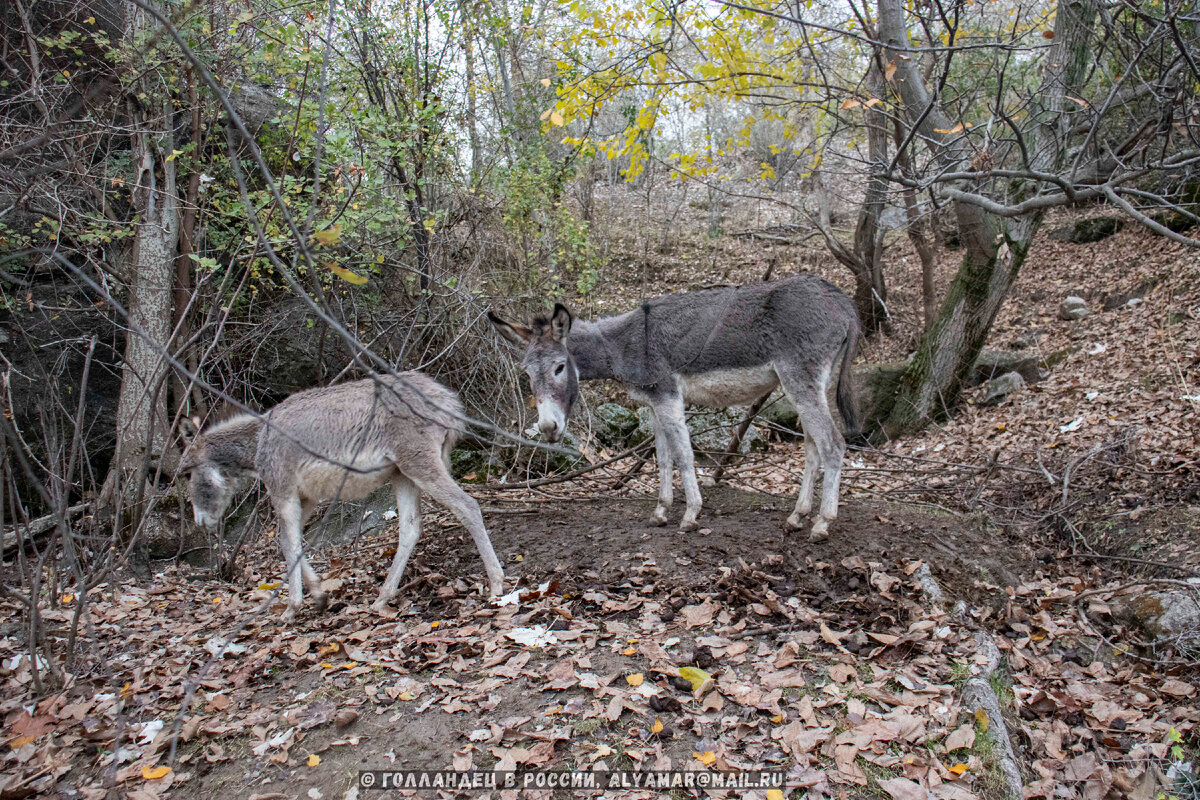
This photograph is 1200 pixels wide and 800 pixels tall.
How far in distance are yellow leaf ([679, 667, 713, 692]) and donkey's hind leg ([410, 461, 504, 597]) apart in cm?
182

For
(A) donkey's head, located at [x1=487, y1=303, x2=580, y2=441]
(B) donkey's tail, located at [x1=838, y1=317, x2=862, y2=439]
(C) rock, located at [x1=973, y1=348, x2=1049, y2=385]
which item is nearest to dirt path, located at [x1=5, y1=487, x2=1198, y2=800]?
(B) donkey's tail, located at [x1=838, y1=317, x2=862, y2=439]

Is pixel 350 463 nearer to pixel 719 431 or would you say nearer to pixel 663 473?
pixel 663 473

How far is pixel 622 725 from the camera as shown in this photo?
3775 mm

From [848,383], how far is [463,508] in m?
3.70

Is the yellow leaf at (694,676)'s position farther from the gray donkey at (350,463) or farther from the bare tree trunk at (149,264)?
the bare tree trunk at (149,264)

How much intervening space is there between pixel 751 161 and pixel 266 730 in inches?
958

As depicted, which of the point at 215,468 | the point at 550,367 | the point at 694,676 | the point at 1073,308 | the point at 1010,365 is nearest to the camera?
the point at 694,676

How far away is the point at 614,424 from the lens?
10.1 m

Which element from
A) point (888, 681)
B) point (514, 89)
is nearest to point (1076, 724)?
point (888, 681)

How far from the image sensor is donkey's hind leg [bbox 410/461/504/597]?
18.1 feet

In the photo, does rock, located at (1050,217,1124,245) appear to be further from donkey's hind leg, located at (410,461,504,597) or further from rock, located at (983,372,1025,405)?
donkey's hind leg, located at (410,461,504,597)

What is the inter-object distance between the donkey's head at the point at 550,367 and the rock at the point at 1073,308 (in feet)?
32.4

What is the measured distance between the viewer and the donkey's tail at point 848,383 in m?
6.62

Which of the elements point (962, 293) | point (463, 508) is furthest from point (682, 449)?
point (962, 293)
